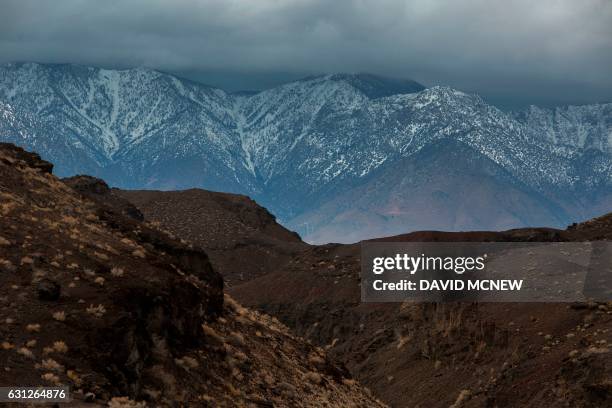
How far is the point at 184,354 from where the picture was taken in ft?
98.1

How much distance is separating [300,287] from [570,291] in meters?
48.5

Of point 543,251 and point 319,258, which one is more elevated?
point 319,258

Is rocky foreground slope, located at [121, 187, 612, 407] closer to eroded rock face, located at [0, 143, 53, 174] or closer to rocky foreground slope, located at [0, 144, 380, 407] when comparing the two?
rocky foreground slope, located at [0, 144, 380, 407]

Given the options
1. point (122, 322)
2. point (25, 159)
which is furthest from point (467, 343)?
point (122, 322)

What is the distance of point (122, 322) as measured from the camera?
88.2ft

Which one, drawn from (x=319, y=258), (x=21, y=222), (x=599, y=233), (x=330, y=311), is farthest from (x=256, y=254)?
(x=21, y=222)

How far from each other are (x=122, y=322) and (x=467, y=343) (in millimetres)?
33925

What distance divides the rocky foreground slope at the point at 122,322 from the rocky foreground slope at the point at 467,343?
424 inches

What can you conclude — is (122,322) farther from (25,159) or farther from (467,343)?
(467,343)

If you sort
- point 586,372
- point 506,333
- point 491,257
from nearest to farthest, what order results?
point 586,372 → point 506,333 → point 491,257

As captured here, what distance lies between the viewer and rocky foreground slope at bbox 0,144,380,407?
24906 millimetres

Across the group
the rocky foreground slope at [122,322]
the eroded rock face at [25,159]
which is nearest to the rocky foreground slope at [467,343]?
the rocky foreground slope at [122,322]

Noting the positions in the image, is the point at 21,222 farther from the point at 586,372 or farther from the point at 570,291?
the point at 570,291

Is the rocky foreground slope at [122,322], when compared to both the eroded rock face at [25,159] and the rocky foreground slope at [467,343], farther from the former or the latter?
the rocky foreground slope at [467,343]
